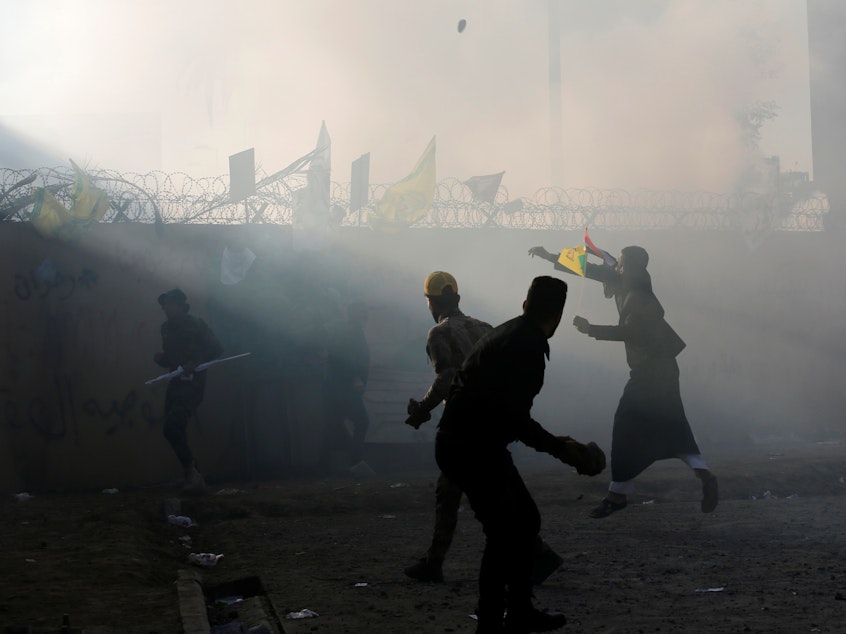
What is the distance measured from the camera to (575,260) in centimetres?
827

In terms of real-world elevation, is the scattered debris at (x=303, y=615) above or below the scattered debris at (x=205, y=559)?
above

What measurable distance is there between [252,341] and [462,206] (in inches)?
131

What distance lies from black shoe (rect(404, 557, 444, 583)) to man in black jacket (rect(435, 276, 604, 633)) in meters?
1.65

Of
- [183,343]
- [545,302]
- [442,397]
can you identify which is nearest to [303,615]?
[442,397]

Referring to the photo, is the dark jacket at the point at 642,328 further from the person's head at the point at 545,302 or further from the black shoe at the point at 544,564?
the person's head at the point at 545,302

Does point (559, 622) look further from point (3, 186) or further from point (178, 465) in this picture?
point (3, 186)

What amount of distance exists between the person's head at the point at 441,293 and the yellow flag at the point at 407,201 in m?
7.32

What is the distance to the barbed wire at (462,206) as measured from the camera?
38.9ft

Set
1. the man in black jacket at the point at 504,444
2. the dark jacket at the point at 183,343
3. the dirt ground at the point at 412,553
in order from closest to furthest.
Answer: the man in black jacket at the point at 504,444 < the dirt ground at the point at 412,553 < the dark jacket at the point at 183,343

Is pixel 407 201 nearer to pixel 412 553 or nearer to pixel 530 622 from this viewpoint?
pixel 412 553

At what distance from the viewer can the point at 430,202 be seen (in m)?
13.8

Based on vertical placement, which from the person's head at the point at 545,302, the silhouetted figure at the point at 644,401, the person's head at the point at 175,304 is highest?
the person's head at the point at 175,304

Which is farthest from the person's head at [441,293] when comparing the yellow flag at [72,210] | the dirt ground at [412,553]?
the yellow flag at [72,210]

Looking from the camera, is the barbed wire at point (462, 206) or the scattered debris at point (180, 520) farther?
the barbed wire at point (462, 206)
